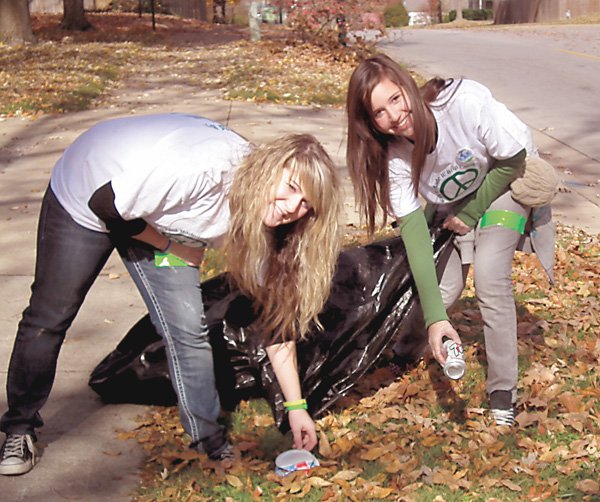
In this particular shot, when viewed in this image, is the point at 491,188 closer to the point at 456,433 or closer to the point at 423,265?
the point at 423,265

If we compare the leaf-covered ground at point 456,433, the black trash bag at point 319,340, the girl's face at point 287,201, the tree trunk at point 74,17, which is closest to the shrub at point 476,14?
the tree trunk at point 74,17

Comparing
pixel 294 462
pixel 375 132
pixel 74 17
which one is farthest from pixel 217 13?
pixel 294 462

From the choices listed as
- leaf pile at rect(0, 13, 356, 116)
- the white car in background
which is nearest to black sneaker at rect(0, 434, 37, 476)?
leaf pile at rect(0, 13, 356, 116)

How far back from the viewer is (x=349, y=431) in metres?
4.24

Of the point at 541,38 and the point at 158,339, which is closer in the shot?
the point at 158,339

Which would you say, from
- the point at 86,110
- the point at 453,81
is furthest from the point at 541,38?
the point at 453,81

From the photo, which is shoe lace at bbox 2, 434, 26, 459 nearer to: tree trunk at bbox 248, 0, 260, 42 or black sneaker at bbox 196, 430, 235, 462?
black sneaker at bbox 196, 430, 235, 462

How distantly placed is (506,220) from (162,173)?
150 cm

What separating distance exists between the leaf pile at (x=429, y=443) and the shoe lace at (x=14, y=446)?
48cm

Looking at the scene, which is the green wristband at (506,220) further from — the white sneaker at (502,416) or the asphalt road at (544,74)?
the asphalt road at (544,74)

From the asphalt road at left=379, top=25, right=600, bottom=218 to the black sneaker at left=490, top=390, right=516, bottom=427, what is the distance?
4759 mm

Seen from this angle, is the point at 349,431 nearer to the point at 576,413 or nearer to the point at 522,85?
the point at 576,413

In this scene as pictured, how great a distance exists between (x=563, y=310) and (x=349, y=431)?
205 cm

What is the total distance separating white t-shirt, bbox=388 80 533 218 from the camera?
370cm
